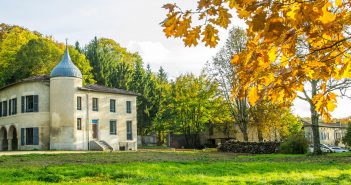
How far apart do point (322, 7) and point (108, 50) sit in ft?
207

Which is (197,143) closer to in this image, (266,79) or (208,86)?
(208,86)

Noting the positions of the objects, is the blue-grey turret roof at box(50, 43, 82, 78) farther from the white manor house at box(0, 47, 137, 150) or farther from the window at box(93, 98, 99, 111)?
the window at box(93, 98, 99, 111)

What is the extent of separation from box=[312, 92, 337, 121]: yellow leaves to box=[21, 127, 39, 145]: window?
117ft

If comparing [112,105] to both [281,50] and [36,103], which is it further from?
[281,50]

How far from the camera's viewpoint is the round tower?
3709 centimetres

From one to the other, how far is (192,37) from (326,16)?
1416 millimetres

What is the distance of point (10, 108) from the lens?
41.7m

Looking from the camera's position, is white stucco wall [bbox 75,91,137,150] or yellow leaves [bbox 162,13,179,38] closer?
yellow leaves [bbox 162,13,179,38]

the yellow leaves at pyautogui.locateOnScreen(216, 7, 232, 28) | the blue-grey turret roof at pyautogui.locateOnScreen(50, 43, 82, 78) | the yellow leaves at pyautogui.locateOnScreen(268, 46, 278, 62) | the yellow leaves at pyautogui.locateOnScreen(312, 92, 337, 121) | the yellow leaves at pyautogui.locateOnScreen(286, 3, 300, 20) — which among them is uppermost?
the blue-grey turret roof at pyautogui.locateOnScreen(50, 43, 82, 78)

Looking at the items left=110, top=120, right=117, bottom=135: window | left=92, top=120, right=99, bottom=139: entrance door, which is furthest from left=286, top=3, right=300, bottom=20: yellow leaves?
left=110, top=120, right=117, bottom=135: window

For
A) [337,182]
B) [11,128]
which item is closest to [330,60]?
[337,182]

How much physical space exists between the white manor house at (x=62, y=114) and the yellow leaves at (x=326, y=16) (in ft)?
114

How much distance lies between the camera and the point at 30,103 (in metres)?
38.8

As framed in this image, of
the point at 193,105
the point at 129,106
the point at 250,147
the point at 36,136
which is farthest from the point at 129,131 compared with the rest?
the point at 250,147
